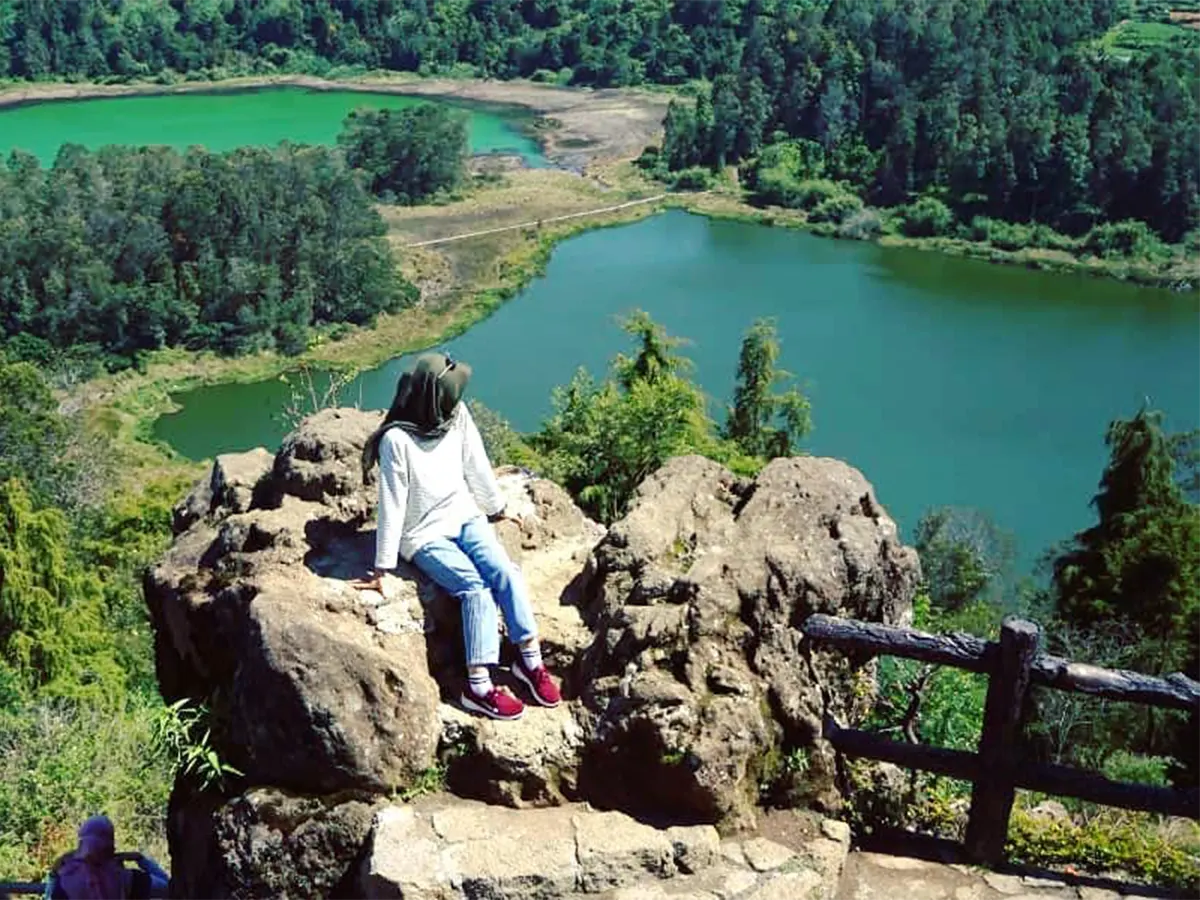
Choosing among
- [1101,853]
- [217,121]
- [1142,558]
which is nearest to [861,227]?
[217,121]

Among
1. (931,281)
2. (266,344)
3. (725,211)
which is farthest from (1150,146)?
(266,344)

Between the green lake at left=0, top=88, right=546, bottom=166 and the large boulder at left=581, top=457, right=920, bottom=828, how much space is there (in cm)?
6771

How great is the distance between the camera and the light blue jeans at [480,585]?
4.94 meters

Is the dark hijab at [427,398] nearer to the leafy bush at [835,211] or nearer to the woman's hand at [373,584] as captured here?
the woman's hand at [373,584]

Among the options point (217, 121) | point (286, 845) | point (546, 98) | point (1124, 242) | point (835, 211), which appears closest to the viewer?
point (286, 845)

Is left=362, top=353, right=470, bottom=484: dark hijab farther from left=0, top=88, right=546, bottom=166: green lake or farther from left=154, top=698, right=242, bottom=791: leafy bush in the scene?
left=0, top=88, right=546, bottom=166: green lake

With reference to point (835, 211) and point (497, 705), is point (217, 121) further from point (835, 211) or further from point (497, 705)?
point (497, 705)

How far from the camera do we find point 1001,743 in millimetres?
4727

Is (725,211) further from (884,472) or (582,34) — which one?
(582,34)

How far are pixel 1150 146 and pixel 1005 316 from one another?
16.0 meters

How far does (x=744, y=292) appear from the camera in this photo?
48.9 meters

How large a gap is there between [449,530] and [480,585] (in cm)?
28

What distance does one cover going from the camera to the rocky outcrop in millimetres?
4621

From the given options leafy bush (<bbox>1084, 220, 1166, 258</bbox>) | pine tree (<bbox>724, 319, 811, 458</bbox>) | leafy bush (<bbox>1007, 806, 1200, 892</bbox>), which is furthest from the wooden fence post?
leafy bush (<bbox>1084, 220, 1166, 258</bbox>)
